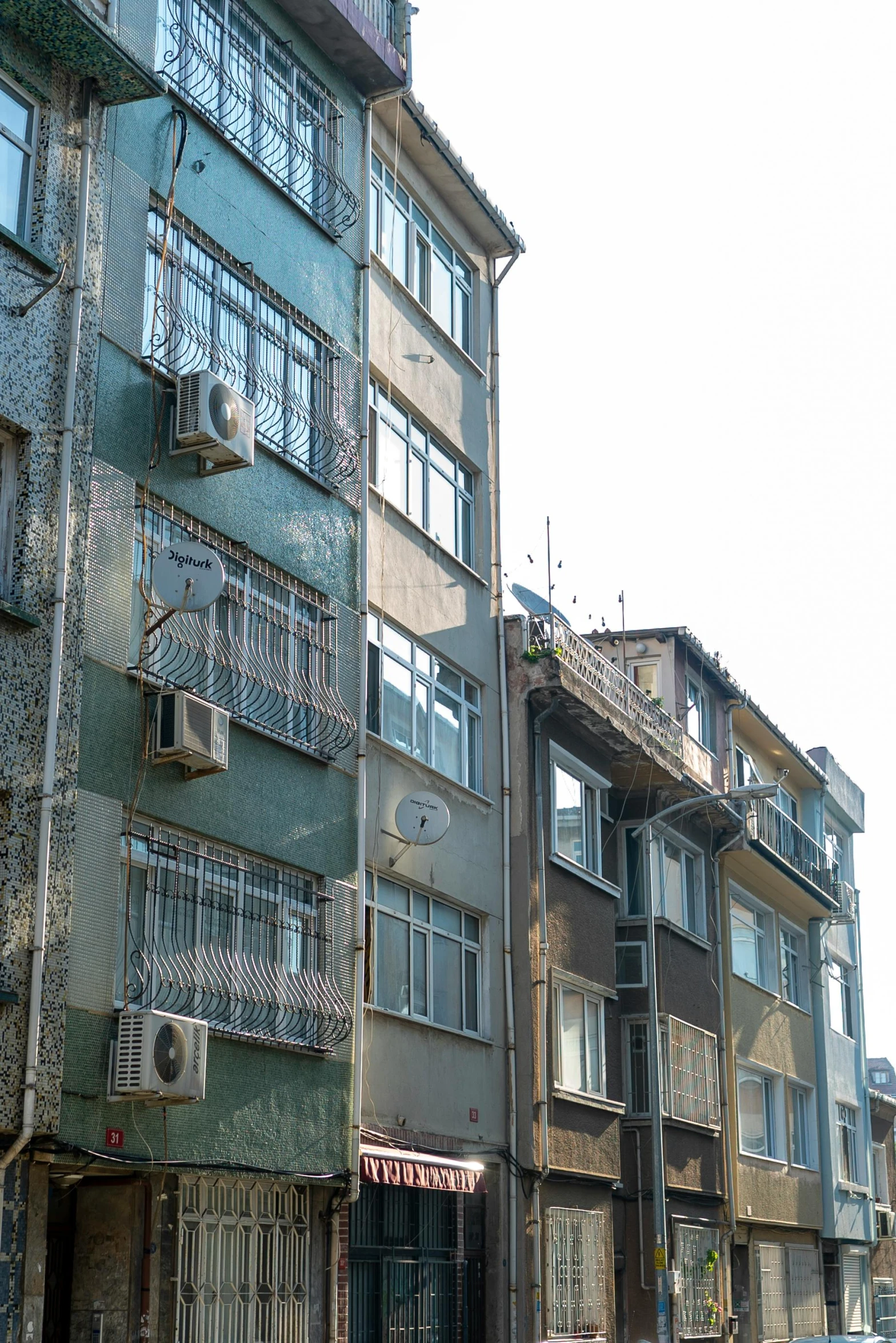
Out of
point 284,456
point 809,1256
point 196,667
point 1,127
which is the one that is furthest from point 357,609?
point 809,1256

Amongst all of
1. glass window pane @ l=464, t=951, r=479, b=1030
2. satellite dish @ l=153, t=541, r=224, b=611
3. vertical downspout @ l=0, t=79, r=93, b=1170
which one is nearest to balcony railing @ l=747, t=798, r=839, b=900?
glass window pane @ l=464, t=951, r=479, b=1030

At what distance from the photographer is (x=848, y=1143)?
3722 centimetres

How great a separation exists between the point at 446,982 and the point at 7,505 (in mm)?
8833

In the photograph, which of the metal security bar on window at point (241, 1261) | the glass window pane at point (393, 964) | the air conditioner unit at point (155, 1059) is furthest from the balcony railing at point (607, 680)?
the air conditioner unit at point (155, 1059)

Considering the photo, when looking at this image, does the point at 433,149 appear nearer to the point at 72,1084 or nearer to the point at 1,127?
the point at 1,127

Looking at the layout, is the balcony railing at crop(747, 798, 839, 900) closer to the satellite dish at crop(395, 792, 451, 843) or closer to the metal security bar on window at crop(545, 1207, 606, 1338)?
the metal security bar on window at crop(545, 1207, 606, 1338)

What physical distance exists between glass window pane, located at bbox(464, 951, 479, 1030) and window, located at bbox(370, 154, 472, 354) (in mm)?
8195

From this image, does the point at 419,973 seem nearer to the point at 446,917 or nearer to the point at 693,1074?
the point at 446,917

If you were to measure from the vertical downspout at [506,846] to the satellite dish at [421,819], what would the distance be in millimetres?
3024

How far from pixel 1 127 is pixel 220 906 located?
22.2 ft

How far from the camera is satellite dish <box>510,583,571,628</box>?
23.0 metres

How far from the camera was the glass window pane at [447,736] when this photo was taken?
20484 millimetres

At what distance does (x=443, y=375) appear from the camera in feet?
73.1

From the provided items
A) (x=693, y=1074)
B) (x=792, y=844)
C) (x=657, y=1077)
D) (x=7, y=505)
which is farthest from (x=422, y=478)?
(x=792, y=844)
